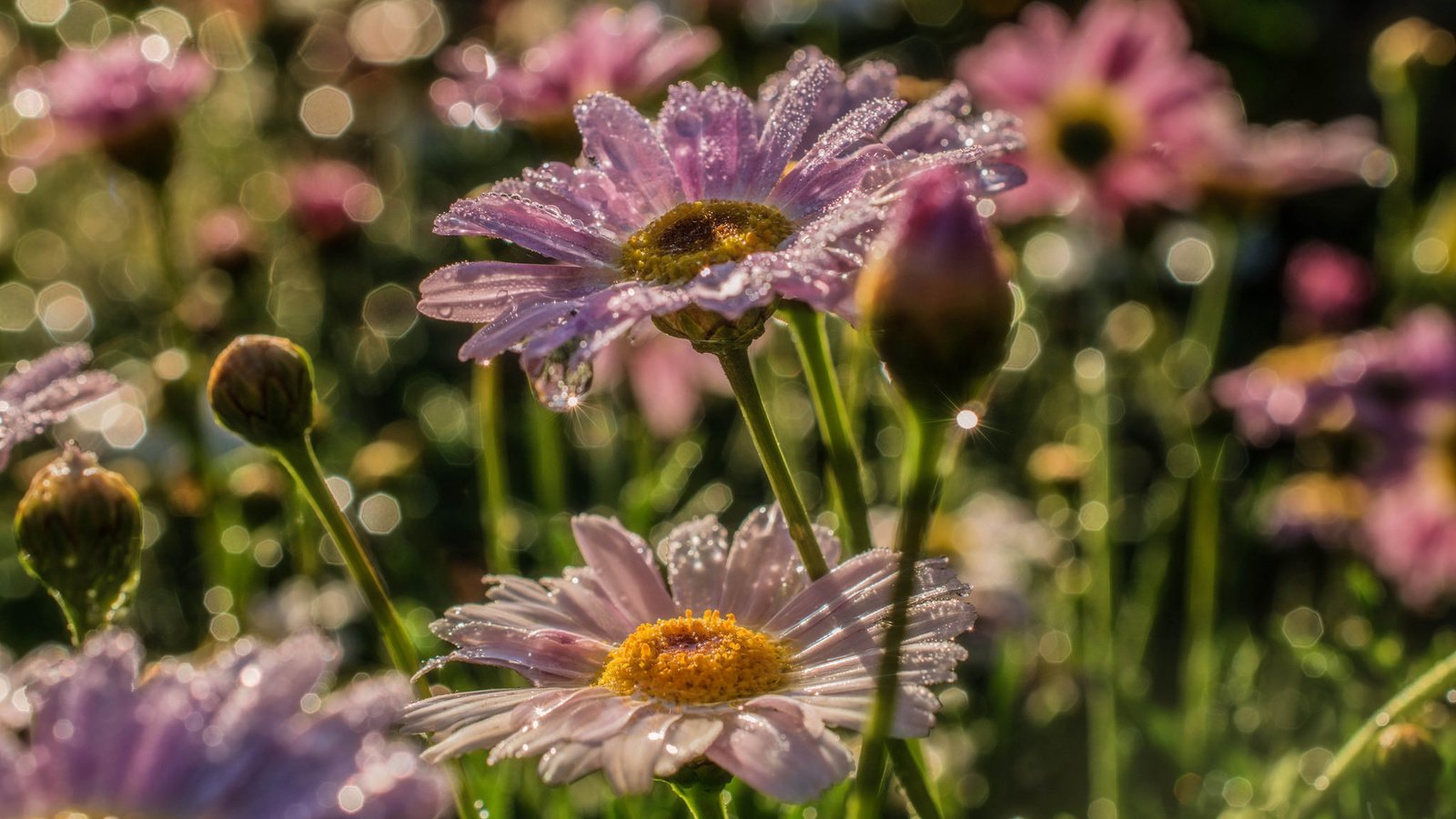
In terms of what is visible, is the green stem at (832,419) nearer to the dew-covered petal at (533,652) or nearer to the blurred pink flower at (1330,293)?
the dew-covered petal at (533,652)

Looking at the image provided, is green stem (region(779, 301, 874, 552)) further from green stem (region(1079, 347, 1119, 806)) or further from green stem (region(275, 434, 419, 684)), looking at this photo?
green stem (region(1079, 347, 1119, 806))

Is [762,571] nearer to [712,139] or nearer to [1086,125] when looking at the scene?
[712,139]

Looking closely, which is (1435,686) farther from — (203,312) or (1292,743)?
(203,312)

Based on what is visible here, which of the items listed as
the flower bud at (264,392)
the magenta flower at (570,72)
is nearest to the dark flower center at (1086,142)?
the magenta flower at (570,72)

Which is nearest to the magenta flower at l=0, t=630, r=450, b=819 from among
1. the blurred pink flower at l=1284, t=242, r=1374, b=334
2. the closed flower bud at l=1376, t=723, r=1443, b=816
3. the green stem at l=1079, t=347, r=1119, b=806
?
the closed flower bud at l=1376, t=723, r=1443, b=816

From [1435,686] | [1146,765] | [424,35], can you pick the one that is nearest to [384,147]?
[424,35]

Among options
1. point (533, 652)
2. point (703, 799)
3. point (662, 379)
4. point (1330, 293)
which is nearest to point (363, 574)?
point (533, 652)

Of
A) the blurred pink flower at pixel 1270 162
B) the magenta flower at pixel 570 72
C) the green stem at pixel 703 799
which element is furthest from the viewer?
the blurred pink flower at pixel 1270 162

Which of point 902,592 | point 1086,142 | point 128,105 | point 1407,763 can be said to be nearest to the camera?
point 902,592
